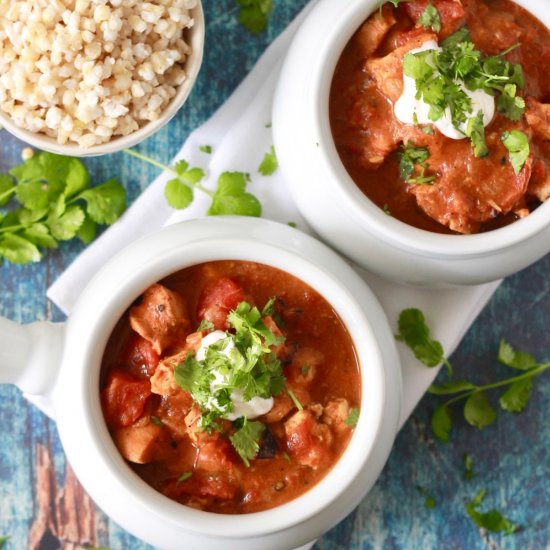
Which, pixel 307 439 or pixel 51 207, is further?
pixel 51 207

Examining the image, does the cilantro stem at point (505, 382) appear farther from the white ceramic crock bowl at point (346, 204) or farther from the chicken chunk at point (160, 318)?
the chicken chunk at point (160, 318)

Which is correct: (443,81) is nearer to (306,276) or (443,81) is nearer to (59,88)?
(306,276)

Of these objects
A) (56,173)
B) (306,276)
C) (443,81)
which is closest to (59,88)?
(56,173)

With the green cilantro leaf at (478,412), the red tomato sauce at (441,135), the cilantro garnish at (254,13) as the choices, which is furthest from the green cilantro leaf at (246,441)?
the cilantro garnish at (254,13)

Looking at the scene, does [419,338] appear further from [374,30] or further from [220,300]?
[374,30]

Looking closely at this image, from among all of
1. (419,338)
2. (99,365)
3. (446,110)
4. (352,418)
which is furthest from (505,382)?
(99,365)

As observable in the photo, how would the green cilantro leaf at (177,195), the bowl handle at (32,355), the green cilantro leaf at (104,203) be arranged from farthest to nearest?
1. the green cilantro leaf at (104,203)
2. the green cilantro leaf at (177,195)
3. the bowl handle at (32,355)
